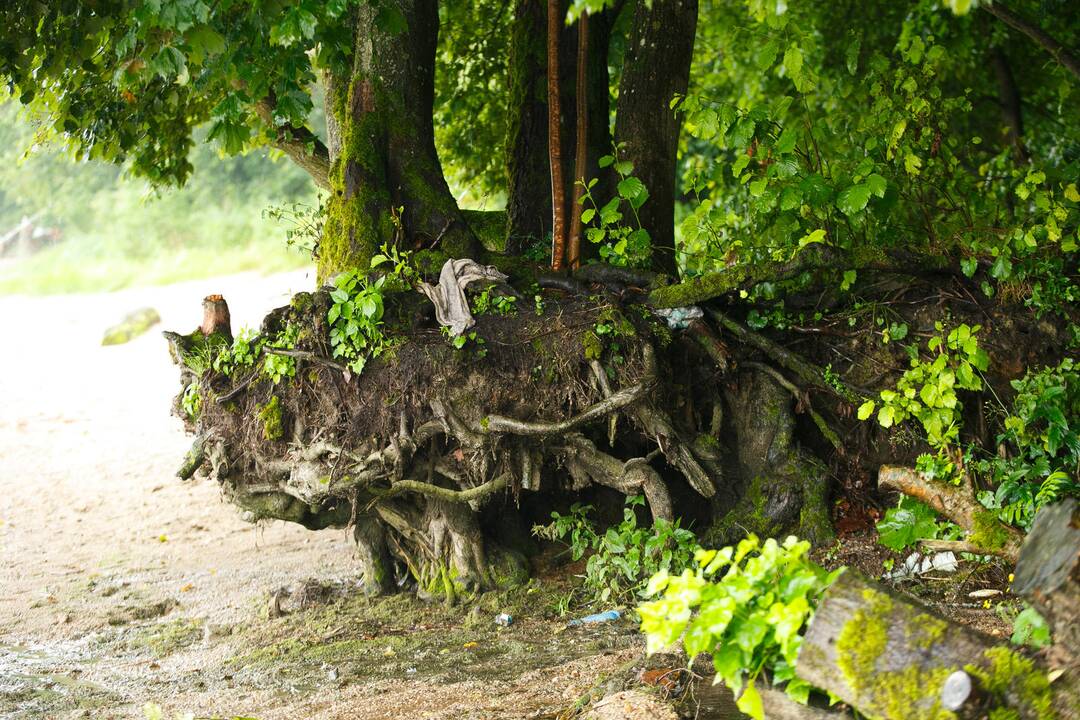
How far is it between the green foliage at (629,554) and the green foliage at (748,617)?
106 inches

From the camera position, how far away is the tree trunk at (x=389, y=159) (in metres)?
6.32

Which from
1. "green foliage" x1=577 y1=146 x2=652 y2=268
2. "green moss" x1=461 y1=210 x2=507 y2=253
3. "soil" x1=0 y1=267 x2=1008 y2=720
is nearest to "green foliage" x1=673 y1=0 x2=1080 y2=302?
"green foliage" x1=577 y1=146 x2=652 y2=268

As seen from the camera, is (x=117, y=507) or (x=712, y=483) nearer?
(x=712, y=483)

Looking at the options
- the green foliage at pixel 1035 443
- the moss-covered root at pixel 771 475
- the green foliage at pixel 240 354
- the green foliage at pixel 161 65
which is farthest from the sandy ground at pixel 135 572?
the green foliage at pixel 1035 443

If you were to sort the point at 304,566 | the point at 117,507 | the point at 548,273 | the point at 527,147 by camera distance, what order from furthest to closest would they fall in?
1. the point at 117,507
2. the point at 304,566
3. the point at 527,147
4. the point at 548,273

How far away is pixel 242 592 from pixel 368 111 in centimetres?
379

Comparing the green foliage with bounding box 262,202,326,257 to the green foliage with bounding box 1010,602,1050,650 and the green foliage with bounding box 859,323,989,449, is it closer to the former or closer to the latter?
the green foliage with bounding box 859,323,989,449

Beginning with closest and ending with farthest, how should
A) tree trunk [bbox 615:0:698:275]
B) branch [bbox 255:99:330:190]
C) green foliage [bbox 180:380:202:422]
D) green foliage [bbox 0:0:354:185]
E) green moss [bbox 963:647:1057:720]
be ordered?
green moss [bbox 963:647:1057:720], green foliage [bbox 0:0:354:185], green foliage [bbox 180:380:202:422], tree trunk [bbox 615:0:698:275], branch [bbox 255:99:330:190]

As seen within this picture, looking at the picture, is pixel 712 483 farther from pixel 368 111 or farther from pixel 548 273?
pixel 368 111

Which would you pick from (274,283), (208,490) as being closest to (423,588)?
(208,490)

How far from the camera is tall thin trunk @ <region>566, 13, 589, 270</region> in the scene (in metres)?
6.63

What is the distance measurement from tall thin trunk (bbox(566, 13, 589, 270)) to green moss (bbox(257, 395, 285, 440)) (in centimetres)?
209

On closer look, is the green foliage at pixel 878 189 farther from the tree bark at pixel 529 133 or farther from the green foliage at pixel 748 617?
the green foliage at pixel 748 617

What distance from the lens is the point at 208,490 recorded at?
38.0 feet
